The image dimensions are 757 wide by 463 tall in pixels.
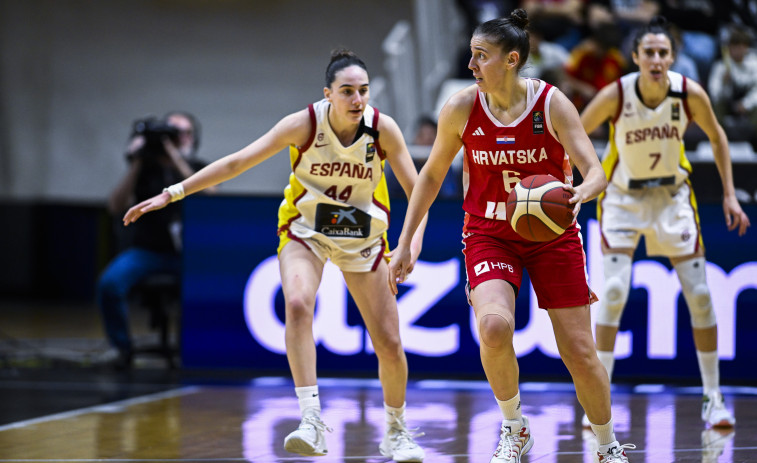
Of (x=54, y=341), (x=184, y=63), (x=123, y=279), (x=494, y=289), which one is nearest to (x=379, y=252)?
(x=494, y=289)

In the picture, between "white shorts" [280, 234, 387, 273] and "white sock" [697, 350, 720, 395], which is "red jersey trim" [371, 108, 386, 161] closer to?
"white shorts" [280, 234, 387, 273]

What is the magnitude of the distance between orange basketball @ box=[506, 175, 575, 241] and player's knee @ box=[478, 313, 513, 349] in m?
0.37

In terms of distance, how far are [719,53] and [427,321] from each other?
6344 mm

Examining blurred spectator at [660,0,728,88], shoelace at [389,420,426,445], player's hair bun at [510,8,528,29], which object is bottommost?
shoelace at [389,420,426,445]

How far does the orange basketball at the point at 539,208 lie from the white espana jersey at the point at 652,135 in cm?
227

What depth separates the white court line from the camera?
682cm

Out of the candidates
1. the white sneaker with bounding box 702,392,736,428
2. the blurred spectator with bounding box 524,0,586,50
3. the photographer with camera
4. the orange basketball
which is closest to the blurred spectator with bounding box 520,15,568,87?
the blurred spectator with bounding box 524,0,586,50

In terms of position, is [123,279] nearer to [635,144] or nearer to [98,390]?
[98,390]

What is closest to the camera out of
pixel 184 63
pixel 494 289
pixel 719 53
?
pixel 494 289

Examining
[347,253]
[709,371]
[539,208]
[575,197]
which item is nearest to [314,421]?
[347,253]

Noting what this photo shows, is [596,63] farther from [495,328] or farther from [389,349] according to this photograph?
[495,328]

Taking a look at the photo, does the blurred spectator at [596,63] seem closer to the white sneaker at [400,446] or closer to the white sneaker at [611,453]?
the white sneaker at [400,446]

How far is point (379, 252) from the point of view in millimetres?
5719

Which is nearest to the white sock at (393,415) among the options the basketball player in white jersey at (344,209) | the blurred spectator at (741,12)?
the basketball player in white jersey at (344,209)
